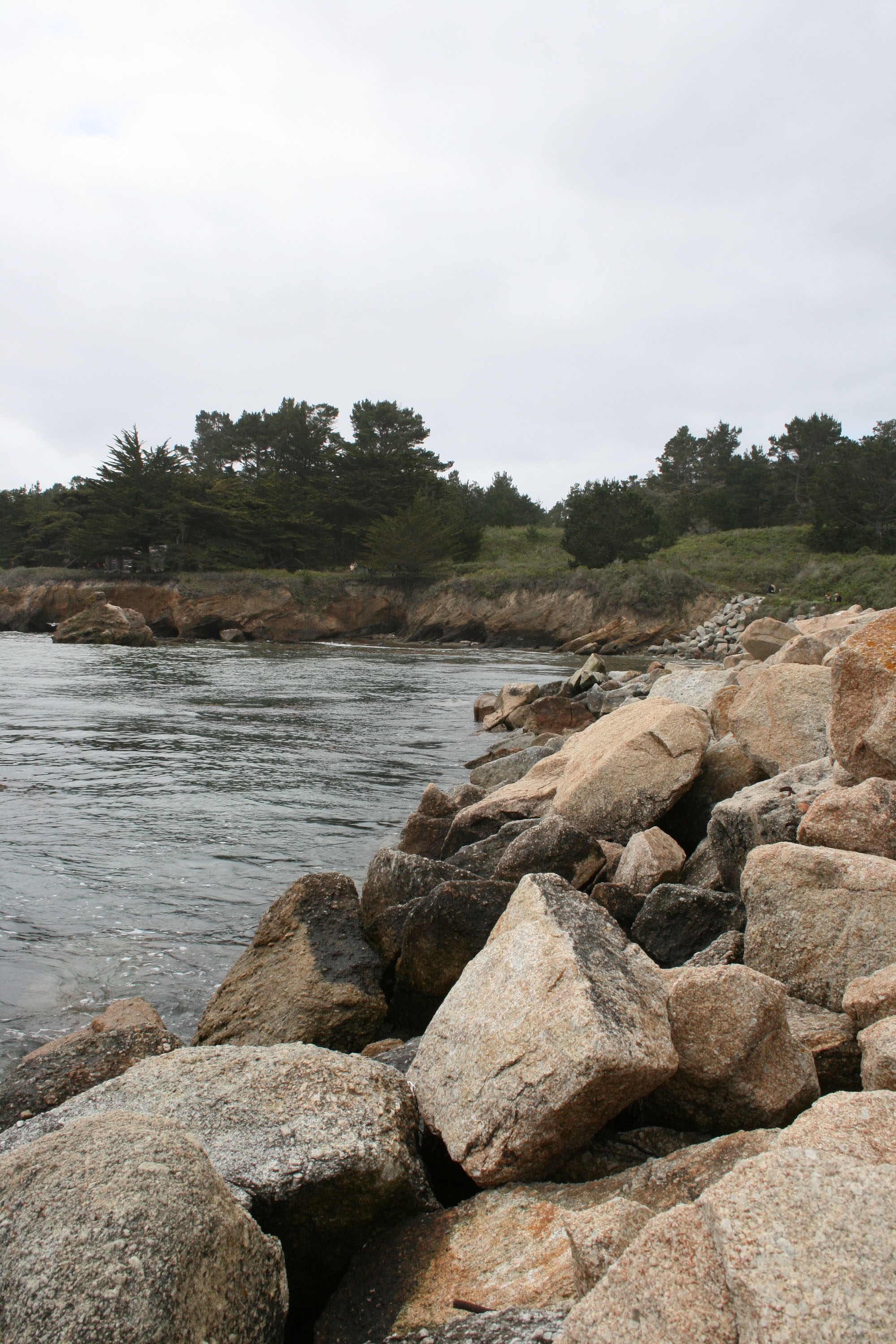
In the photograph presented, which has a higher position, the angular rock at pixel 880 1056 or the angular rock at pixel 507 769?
the angular rock at pixel 880 1056

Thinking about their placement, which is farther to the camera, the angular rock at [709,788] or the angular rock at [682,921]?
the angular rock at [709,788]

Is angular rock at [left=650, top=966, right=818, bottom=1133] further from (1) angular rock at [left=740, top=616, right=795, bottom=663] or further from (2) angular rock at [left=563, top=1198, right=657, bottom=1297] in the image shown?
(1) angular rock at [left=740, top=616, right=795, bottom=663]

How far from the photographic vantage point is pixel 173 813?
8648mm

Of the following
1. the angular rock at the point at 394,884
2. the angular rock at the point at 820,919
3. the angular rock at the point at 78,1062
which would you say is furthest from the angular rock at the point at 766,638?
the angular rock at the point at 78,1062

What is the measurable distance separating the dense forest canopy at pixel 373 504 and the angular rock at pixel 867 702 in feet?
140

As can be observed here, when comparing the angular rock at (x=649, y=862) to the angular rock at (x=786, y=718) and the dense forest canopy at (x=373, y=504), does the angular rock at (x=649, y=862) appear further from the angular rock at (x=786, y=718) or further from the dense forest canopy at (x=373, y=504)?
the dense forest canopy at (x=373, y=504)

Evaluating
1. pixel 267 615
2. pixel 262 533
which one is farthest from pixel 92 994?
pixel 262 533

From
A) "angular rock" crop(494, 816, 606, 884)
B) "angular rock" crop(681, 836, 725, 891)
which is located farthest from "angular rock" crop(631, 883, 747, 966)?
"angular rock" crop(494, 816, 606, 884)

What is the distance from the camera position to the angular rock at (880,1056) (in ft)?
7.07

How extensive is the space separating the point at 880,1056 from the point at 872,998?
426 mm

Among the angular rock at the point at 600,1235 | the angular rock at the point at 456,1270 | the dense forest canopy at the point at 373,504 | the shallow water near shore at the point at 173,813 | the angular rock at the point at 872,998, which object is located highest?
the dense forest canopy at the point at 373,504

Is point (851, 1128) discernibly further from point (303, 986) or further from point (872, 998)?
point (303, 986)

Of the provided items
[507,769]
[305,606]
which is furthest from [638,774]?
[305,606]

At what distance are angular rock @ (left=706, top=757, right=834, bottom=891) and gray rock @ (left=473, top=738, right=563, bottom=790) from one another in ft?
14.6
